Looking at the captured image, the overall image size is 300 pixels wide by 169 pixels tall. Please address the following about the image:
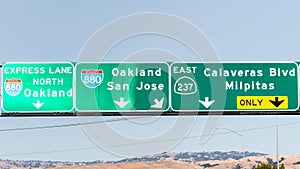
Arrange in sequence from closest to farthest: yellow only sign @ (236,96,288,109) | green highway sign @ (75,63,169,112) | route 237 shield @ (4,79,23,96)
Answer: green highway sign @ (75,63,169,112)
route 237 shield @ (4,79,23,96)
yellow only sign @ (236,96,288,109)

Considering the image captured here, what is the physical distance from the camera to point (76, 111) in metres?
26.7

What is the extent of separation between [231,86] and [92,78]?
19.3 feet

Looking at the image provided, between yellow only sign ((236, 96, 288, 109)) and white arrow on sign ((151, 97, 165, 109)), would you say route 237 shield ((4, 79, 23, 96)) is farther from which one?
yellow only sign ((236, 96, 288, 109))

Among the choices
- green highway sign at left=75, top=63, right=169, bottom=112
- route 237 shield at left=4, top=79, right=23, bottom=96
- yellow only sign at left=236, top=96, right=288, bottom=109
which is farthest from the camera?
yellow only sign at left=236, top=96, right=288, bottom=109

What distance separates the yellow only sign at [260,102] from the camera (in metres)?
26.9

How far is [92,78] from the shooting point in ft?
88.5

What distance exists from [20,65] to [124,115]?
4872 mm

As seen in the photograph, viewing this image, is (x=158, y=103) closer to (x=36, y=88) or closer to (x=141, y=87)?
(x=141, y=87)

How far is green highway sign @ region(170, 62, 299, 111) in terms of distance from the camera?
26.7m

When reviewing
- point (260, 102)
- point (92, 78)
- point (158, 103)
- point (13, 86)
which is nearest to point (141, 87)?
point (158, 103)

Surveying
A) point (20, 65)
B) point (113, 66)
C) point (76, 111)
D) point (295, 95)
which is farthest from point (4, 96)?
point (295, 95)

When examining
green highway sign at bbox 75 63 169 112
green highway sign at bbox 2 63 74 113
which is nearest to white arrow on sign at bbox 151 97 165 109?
green highway sign at bbox 75 63 169 112

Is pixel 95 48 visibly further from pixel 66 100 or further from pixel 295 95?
pixel 295 95

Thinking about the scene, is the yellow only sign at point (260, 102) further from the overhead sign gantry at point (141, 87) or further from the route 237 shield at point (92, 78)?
the route 237 shield at point (92, 78)
